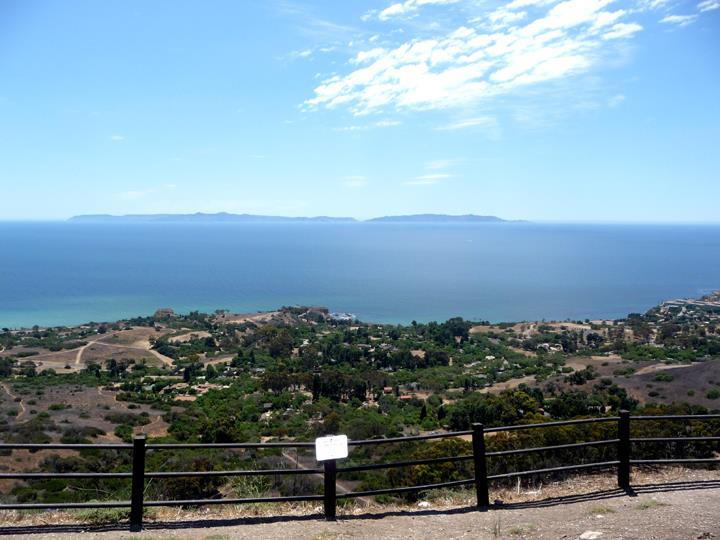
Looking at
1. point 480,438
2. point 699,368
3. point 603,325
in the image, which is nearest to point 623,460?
point 480,438

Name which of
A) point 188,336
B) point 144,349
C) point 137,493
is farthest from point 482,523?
point 188,336

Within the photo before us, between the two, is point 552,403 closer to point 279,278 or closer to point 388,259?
point 279,278

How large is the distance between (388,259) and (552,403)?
154m

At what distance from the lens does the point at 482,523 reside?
5.54 metres

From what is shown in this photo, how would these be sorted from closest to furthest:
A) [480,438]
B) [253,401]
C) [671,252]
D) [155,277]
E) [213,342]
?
[480,438] → [253,401] → [213,342] → [155,277] → [671,252]

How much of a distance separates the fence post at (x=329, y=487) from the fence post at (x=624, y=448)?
135 inches

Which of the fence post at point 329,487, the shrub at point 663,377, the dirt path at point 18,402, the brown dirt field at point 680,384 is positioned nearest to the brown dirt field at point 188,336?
the dirt path at point 18,402

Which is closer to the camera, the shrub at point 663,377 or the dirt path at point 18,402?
the dirt path at point 18,402

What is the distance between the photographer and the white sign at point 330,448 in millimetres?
5324

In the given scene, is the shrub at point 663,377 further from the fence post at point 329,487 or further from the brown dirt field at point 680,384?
the fence post at point 329,487

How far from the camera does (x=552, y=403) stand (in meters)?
26.0

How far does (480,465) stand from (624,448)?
189cm

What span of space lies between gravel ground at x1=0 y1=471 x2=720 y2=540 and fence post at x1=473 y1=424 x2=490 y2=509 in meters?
0.13

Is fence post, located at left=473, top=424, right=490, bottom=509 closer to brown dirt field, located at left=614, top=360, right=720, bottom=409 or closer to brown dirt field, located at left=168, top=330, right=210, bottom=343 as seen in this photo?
brown dirt field, located at left=614, top=360, right=720, bottom=409
